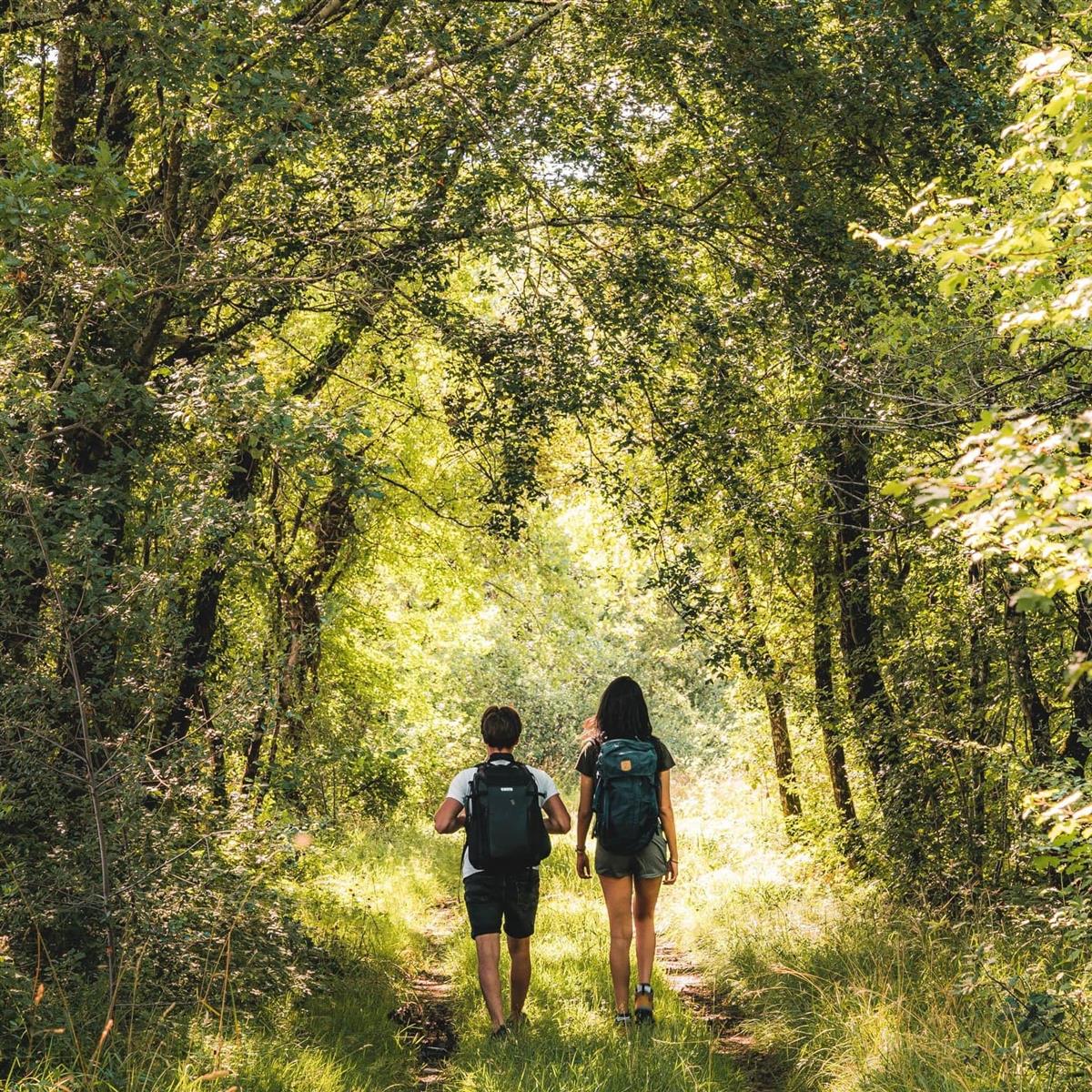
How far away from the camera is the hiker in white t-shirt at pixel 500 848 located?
256 inches

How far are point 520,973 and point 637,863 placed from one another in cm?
98

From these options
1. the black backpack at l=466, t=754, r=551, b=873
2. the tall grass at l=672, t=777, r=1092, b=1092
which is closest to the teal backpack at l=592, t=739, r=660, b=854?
the black backpack at l=466, t=754, r=551, b=873

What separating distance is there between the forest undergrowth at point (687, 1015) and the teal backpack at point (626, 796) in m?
1.15

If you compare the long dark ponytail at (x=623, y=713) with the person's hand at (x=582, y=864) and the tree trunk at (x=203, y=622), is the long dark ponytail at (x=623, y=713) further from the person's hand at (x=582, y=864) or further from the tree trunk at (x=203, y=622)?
the tree trunk at (x=203, y=622)

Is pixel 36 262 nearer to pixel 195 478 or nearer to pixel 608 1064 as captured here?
pixel 195 478

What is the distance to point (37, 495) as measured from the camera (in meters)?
5.96

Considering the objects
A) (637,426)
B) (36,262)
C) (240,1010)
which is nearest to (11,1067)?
(240,1010)

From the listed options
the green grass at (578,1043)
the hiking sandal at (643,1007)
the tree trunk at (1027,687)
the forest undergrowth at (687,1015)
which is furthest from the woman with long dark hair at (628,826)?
the tree trunk at (1027,687)

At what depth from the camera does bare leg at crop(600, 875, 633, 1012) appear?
6938 mm

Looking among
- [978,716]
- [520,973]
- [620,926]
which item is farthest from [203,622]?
[978,716]

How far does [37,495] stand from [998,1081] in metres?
5.67

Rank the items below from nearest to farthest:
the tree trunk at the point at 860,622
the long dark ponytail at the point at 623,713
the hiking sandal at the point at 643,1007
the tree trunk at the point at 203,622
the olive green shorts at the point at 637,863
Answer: the hiking sandal at the point at 643,1007, the olive green shorts at the point at 637,863, the long dark ponytail at the point at 623,713, the tree trunk at the point at 203,622, the tree trunk at the point at 860,622

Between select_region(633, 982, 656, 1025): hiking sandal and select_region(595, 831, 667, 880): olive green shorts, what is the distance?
2.23ft

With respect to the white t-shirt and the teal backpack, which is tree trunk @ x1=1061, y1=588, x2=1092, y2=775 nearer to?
the teal backpack
